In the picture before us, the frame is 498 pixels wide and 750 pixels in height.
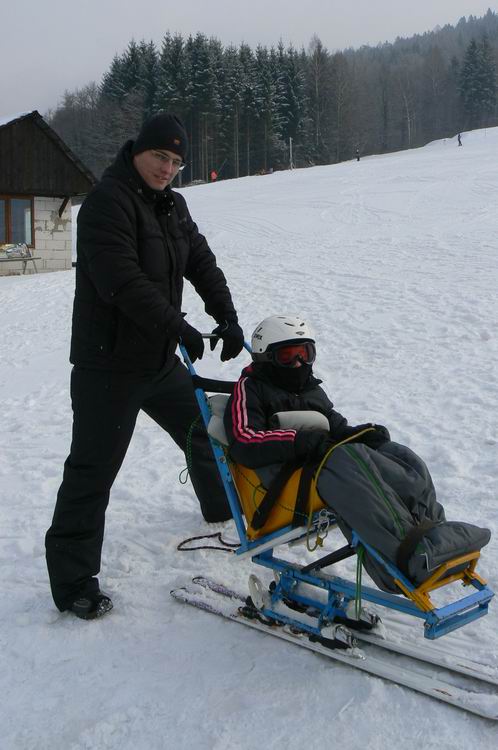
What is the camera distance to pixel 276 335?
10.5 ft

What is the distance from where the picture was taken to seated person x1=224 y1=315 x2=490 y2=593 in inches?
92.1

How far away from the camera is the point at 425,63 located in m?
89.6

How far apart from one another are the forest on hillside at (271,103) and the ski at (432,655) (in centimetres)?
5697

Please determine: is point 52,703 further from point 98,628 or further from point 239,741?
point 239,741

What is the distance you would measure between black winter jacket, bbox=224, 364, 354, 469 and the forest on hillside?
56288mm

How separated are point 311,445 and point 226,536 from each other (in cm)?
144

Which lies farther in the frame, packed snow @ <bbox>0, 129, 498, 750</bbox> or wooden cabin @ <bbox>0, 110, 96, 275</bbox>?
wooden cabin @ <bbox>0, 110, 96, 275</bbox>

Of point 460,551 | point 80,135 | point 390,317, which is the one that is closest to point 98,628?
point 460,551

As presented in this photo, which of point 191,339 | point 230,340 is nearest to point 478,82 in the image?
point 230,340

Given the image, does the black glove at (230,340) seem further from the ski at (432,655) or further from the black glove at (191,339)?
the ski at (432,655)

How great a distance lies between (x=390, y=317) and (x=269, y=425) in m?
6.42

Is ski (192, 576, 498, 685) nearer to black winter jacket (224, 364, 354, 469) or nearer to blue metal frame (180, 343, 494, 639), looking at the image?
blue metal frame (180, 343, 494, 639)

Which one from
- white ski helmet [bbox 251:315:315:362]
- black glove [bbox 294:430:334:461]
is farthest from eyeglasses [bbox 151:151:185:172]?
black glove [bbox 294:430:334:461]

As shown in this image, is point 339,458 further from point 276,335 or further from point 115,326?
point 115,326
